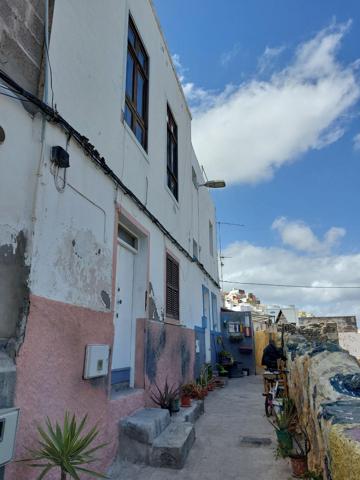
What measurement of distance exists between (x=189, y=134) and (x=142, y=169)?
5.36m

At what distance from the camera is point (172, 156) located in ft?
29.1

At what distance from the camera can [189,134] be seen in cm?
1094

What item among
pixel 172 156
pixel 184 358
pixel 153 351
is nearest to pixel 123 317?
pixel 153 351

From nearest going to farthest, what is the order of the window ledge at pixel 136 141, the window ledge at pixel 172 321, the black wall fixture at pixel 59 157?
the black wall fixture at pixel 59 157 → the window ledge at pixel 136 141 → the window ledge at pixel 172 321

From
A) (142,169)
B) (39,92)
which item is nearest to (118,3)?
(142,169)

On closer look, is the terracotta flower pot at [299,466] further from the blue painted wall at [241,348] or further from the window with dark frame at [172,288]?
the blue painted wall at [241,348]

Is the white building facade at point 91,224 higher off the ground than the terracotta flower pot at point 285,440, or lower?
higher

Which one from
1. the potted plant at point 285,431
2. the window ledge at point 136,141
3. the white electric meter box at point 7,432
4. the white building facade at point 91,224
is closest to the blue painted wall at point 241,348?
the white building facade at point 91,224

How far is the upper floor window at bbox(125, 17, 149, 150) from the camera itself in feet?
19.3

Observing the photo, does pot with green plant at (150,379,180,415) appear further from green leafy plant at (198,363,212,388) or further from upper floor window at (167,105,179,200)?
upper floor window at (167,105,179,200)

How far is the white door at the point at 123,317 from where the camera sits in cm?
503

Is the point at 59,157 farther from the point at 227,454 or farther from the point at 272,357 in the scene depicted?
the point at 272,357

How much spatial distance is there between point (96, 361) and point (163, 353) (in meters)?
2.75

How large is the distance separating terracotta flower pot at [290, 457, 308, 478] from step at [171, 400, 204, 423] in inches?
81.0
